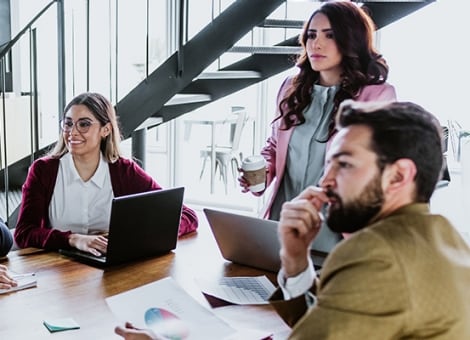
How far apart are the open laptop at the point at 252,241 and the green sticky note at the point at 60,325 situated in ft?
1.79

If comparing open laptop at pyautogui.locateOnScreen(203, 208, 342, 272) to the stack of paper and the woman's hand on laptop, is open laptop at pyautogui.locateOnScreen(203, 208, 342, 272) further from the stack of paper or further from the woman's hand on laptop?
the stack of paper

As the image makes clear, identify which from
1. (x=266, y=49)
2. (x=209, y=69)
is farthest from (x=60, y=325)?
(x=209, y=69)

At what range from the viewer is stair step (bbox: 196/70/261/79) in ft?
12.0

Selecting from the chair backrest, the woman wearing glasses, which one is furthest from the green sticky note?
the chair backrest

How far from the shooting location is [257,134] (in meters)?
5.66

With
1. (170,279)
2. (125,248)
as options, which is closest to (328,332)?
(170,279)

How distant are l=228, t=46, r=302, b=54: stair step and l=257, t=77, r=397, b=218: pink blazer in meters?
1.26

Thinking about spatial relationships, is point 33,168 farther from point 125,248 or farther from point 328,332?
point 328,332

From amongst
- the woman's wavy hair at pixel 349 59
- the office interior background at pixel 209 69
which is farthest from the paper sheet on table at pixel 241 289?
the office interior background at pixel 209 69

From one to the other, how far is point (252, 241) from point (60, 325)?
61 centimetres

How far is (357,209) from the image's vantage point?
3.23 feet

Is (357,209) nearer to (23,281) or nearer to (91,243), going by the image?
(23,281)

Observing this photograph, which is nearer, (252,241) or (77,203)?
(252,241)

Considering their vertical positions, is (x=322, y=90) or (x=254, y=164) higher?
(x=322, y=90)
